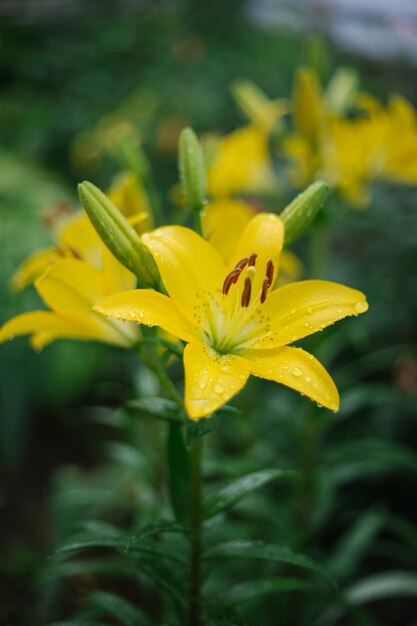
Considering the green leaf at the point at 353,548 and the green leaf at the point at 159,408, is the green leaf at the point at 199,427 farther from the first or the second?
the green leaf at the point at 353,548

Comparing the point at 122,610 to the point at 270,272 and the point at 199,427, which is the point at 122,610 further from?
the point at 270,272

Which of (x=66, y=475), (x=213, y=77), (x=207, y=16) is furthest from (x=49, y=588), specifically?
(x=207, y=16)

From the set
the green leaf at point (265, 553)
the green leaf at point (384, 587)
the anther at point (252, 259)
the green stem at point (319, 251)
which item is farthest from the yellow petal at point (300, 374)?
the green leaf at point (384, 587)

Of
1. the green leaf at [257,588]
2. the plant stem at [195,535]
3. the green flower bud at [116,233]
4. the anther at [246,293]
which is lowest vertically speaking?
the green leaf at [257,588]

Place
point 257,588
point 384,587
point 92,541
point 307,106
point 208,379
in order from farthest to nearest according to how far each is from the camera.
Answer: point 384,587 < point 307,106 < point 257,588 < point 92,541 < point 208,379

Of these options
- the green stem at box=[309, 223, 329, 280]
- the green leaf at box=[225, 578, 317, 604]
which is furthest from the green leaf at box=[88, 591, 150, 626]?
the green stem at box=[309, 223, 329, 280]

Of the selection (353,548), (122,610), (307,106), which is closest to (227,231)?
(307,106)
